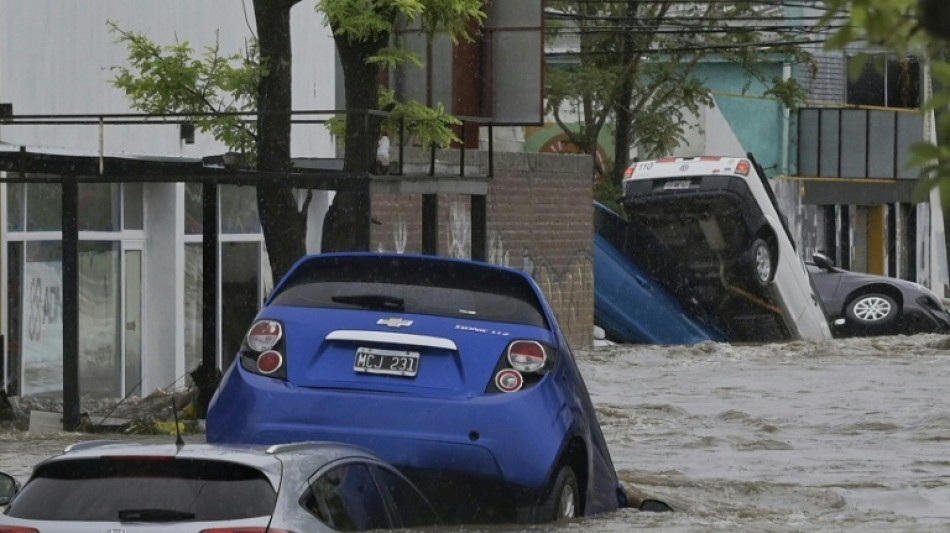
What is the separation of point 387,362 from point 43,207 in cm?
1022

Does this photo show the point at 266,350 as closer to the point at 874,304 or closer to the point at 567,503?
the point at 567,503

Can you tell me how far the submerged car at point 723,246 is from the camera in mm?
27688

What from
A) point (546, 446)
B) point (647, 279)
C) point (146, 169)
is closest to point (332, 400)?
point (546, 446)

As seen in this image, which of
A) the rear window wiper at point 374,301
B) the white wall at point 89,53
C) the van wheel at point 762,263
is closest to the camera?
the rear window wiper at point 374,301

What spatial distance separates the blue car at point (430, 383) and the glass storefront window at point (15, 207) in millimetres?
8950

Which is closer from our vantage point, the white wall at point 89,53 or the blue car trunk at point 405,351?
the blue car trunk at point 405,351

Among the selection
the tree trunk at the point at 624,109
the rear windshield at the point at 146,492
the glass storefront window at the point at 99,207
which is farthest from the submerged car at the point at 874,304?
the rear windshield at the point at 146,492

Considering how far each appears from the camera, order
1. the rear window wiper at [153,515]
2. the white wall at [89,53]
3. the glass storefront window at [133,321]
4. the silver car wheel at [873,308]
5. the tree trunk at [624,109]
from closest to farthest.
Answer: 1. the rear window wiper at [153,515]
2. the white wall at [89,53]
3. the glass storefront window at [133,321]
4. the silver car wheel at [873,308]
5. the tree trunk at [624,109]

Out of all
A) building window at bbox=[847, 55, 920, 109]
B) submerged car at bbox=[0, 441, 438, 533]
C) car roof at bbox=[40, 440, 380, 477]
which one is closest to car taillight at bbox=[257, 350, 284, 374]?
car roof at bbox=[40, 440, 380, 477]

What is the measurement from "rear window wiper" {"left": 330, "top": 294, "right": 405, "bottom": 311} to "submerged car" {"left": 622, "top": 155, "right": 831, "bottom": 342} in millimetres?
19537

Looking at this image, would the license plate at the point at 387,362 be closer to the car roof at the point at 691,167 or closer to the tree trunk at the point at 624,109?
the car roof at the point at 691,167

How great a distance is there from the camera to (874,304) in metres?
30.4

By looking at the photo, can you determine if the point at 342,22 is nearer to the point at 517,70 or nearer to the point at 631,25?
the point at 517,70

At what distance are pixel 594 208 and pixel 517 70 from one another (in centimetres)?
916
